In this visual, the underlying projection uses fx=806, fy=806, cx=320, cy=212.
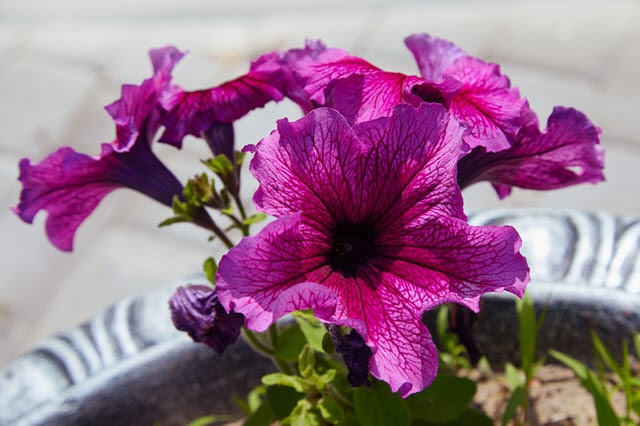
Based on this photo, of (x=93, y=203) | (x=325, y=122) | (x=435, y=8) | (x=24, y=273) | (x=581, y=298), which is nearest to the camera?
(x=325, y=122)

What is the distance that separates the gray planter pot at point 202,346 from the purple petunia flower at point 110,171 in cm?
18

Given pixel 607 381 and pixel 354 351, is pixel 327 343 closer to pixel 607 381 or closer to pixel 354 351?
pixel 354 351

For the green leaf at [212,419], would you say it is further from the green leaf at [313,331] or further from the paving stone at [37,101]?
the paving stone at [37,101]

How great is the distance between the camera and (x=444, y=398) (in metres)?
0.72

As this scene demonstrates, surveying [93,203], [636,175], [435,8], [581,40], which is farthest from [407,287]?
[435,8]

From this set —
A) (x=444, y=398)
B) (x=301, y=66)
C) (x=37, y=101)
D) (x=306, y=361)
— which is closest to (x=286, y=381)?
(x=306, y=361)

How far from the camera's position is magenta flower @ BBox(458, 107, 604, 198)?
616mm

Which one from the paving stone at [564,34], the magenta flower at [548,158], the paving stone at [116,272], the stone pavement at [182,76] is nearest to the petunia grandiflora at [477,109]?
the magenta flower at [548,158]

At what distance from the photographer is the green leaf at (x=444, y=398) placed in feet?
2.34

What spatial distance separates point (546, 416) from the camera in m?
0.88

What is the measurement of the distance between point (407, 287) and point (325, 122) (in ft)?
0.40

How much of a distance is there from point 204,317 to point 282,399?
141mm

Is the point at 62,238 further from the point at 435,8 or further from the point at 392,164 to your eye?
the point at 435,8

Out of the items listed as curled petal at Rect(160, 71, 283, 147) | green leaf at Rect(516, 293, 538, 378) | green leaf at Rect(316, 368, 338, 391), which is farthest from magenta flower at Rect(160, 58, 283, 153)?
green leaf at Rect(516, 293, 538, 378)
